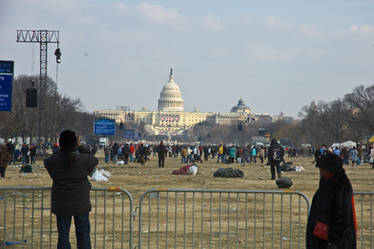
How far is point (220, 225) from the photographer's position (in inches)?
408

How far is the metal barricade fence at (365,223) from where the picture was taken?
9.69 metres

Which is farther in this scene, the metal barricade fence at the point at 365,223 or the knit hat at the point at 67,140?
the metal barricade fence at the point at 365,223

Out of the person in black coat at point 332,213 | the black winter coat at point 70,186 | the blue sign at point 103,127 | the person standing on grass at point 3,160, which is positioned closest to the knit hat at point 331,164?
the person in black coat at point 332,213

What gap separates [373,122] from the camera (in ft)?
228

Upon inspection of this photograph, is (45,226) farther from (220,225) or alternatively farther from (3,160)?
(3,160)

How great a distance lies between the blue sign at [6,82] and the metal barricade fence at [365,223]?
6.11m

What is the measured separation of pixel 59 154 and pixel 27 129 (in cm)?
6635

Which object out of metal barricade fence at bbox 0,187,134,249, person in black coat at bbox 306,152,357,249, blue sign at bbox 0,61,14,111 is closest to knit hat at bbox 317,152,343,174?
person in black coat at bbox 306,152,357,249

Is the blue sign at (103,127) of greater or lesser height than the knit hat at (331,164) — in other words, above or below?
above

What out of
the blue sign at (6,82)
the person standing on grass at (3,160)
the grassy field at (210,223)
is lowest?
the grassy field at (210,223)

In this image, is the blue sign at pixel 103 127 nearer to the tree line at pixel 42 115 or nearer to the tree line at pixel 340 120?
the tree line at pixel 42 115

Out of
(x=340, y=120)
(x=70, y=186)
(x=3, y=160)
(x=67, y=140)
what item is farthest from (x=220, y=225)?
(x=340, y=120)

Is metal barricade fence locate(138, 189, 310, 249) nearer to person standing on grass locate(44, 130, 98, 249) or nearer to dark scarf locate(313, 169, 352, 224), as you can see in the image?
person standing on grass locate(44, 130, 98, 249)

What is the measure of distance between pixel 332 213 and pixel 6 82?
8.31m
